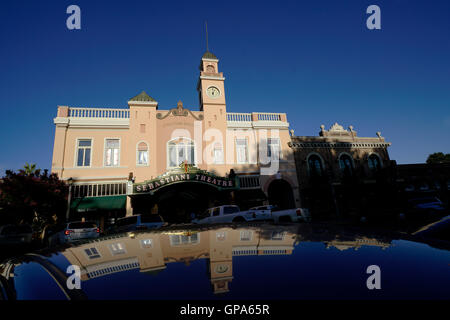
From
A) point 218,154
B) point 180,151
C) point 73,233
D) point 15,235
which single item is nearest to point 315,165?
point 218,154

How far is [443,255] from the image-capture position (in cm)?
141

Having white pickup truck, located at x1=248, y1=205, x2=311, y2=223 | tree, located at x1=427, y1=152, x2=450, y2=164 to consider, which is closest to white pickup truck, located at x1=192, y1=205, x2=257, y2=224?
white pickup truck, located at x1=248, y1=205, x2=311, y2=223

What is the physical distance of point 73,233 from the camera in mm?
10289

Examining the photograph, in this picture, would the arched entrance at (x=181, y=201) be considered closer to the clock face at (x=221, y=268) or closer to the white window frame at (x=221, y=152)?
the white window frame at (x=221, y=152)

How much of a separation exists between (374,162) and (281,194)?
436 inches

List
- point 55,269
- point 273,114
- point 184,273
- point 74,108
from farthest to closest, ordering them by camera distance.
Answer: point 273,114, point 74,108, point 55,269, point 184,273

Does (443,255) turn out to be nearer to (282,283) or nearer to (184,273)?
(282,283)

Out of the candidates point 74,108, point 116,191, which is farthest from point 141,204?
point 74,108

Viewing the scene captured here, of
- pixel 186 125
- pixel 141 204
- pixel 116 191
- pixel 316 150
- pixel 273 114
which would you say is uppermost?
pixel 273 114

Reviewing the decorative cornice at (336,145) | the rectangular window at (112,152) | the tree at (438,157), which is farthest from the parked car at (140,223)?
the tree at (438,157)

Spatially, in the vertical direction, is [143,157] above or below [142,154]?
below

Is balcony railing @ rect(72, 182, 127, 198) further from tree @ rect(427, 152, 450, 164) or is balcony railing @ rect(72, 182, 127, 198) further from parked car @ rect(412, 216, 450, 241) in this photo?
tree @ rect(427, 152, 450, 164)

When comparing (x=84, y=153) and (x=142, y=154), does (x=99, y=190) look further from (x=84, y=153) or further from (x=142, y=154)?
(x=142, y=154)
